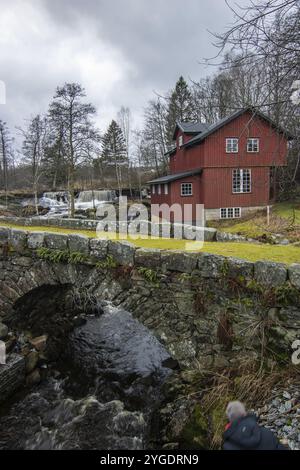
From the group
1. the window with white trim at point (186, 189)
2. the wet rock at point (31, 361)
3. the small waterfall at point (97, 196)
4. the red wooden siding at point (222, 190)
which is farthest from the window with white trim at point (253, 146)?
the wet rock at point (31, 361)

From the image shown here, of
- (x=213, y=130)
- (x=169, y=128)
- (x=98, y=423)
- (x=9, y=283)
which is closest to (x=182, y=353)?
(x=98, y=423)

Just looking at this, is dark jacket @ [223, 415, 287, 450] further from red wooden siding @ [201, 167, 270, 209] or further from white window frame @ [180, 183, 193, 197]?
white window frame @ [180, 183, 193, 197]

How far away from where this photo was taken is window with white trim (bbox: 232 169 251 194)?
22422mm

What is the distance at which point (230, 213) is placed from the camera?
22.8m

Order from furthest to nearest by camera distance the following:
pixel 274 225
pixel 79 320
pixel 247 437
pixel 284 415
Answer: pixel 274 225
pixel 79 320
pixel 284 415
pixel 247 437

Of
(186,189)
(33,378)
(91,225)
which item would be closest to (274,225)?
(186,189)

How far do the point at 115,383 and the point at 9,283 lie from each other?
357 centimetres

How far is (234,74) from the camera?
163 inches

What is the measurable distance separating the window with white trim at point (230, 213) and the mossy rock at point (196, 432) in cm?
1879

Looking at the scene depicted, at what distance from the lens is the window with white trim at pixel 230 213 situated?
22.7 m

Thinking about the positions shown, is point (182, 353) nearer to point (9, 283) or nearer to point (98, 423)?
point (98, 423)

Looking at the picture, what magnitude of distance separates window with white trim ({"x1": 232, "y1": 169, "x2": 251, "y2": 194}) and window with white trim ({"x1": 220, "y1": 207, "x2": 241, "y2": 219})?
4.33ft

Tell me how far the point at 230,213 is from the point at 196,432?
19388mm

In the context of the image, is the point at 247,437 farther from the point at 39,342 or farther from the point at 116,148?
the point at 116,148
